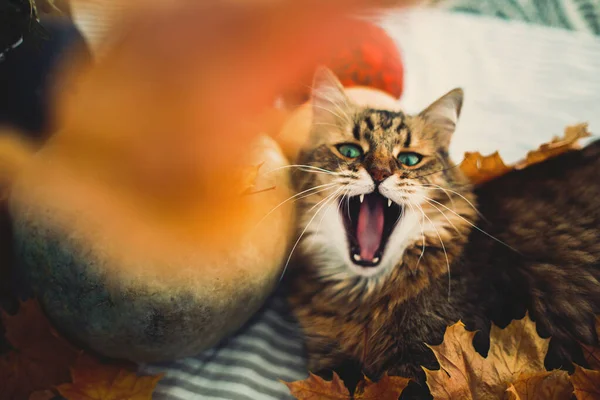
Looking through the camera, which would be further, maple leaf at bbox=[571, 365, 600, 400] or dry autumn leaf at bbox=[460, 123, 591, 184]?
dry autumn leaf at bbox=[460, 123, 591, 184]

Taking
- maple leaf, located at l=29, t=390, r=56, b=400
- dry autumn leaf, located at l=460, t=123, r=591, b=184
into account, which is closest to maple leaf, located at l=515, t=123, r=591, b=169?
dry autumn leaf, located at l=460, t=123, r=591, b=184

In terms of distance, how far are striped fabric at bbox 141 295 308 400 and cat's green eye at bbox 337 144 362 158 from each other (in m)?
0.23

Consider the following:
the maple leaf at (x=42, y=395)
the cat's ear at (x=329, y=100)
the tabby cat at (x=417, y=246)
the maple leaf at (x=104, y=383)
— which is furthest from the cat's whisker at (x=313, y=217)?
the maple leaf at (x=42, y=395)

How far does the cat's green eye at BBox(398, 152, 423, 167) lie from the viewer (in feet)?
1.84

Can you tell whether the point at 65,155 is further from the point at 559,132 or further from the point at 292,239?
the point at 559,132

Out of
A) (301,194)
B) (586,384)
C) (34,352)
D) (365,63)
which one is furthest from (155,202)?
(586,384)

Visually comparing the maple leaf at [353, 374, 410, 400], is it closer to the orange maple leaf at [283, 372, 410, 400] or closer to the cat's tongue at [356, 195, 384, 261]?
the orange maple leaf at [283, 372, 410, 400]

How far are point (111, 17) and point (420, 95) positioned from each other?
1.63 feet

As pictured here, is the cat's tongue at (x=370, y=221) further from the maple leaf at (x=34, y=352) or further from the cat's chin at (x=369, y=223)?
the maple leaf at (x=34, y=352)

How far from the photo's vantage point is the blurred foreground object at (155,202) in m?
0.47

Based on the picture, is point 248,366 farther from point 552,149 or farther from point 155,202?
point 552,149

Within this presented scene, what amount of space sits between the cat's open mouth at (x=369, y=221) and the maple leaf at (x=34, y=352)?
0.40 m

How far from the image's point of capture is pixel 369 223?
0.54m

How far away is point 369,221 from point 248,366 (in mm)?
259
